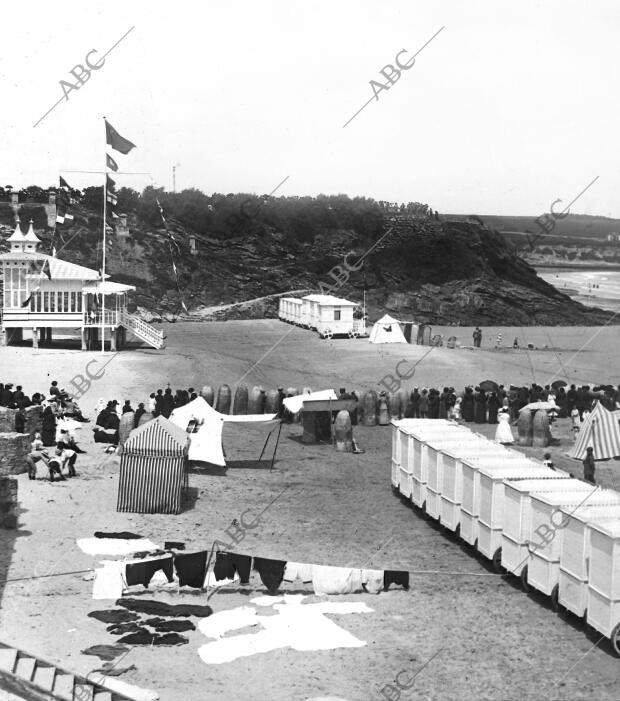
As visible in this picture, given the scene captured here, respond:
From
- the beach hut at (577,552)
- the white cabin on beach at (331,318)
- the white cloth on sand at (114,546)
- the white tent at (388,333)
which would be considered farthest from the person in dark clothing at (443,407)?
the white cabin on beach at (331,318)

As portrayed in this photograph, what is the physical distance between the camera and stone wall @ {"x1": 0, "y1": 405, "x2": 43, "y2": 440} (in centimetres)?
2567

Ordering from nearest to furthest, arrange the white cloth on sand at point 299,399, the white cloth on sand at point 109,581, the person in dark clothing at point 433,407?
the white cloth on sand at point 109,581
the white cloth on sand at point 299,399
the person in dark clothing at point 433,407

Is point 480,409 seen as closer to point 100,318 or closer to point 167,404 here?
point 167,404

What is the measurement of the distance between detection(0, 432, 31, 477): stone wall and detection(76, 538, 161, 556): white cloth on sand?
456 centimetres

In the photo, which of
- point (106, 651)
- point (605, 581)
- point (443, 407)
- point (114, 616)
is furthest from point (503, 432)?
point (106, 651)

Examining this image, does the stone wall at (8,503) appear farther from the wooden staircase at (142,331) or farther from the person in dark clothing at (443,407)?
the wooden staircase at (142,331)

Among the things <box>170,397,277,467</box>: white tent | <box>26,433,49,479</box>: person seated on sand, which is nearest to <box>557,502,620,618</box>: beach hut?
<box>170,397,277,467</box>: white tent

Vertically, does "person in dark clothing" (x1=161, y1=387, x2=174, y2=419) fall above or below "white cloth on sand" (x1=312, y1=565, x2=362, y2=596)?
above

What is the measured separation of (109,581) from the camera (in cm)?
1638

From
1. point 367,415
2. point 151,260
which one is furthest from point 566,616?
point 151,260

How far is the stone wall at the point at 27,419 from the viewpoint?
1011 inches

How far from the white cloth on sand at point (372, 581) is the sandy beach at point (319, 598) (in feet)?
0.84

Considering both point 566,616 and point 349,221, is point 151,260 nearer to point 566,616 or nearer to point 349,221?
point 349,221

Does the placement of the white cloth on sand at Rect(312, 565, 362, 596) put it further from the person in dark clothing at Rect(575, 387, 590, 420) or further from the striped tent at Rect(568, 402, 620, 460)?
the person in dark clothing at Rect(575, 387, 590, 420)
